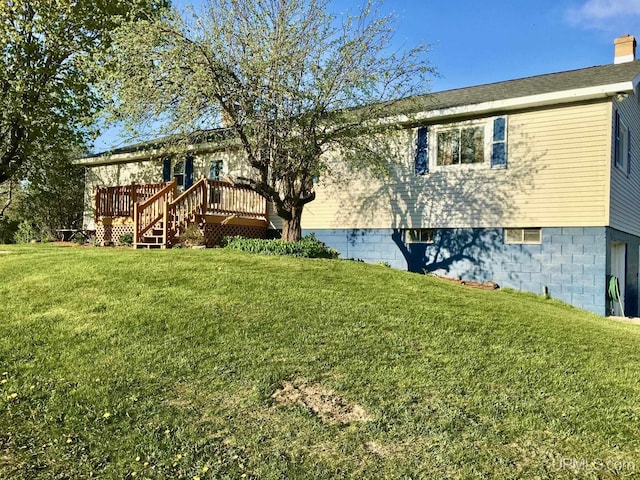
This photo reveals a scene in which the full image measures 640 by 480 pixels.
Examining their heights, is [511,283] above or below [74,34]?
below

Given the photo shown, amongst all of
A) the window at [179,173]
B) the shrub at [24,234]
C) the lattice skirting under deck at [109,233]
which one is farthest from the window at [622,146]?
the shrub at [24,234]

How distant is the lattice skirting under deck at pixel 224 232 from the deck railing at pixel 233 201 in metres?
0.40

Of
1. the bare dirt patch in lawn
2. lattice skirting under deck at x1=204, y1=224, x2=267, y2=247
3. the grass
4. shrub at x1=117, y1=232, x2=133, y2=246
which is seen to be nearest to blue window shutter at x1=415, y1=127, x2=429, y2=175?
lattice skirting under deck at x1=204, y1=224, x2=267, y2=247

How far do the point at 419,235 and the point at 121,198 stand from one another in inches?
395

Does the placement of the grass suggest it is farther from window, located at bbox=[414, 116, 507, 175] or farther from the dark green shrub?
the dark green shrub

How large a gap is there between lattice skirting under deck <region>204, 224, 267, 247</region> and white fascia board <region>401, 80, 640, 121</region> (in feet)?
18.6

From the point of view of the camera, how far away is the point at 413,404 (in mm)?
4117

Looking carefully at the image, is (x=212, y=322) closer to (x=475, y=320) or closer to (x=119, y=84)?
(x=475, y=320)

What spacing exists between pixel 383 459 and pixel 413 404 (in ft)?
2.73

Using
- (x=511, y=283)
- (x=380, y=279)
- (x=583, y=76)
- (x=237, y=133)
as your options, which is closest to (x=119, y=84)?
(x=237, y=133)

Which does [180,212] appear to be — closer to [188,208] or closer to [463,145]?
[188,208]

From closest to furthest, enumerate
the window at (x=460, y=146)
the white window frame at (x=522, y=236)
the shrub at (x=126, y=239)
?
the white window frame at (x=522, y=236)
the window at (x=460, y=146)
the shrub at (x=126, y=239)

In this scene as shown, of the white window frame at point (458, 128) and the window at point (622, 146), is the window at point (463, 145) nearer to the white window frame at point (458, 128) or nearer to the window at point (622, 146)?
the white window frame at point (458, 128)

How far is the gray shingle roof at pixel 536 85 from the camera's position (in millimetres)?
11102
